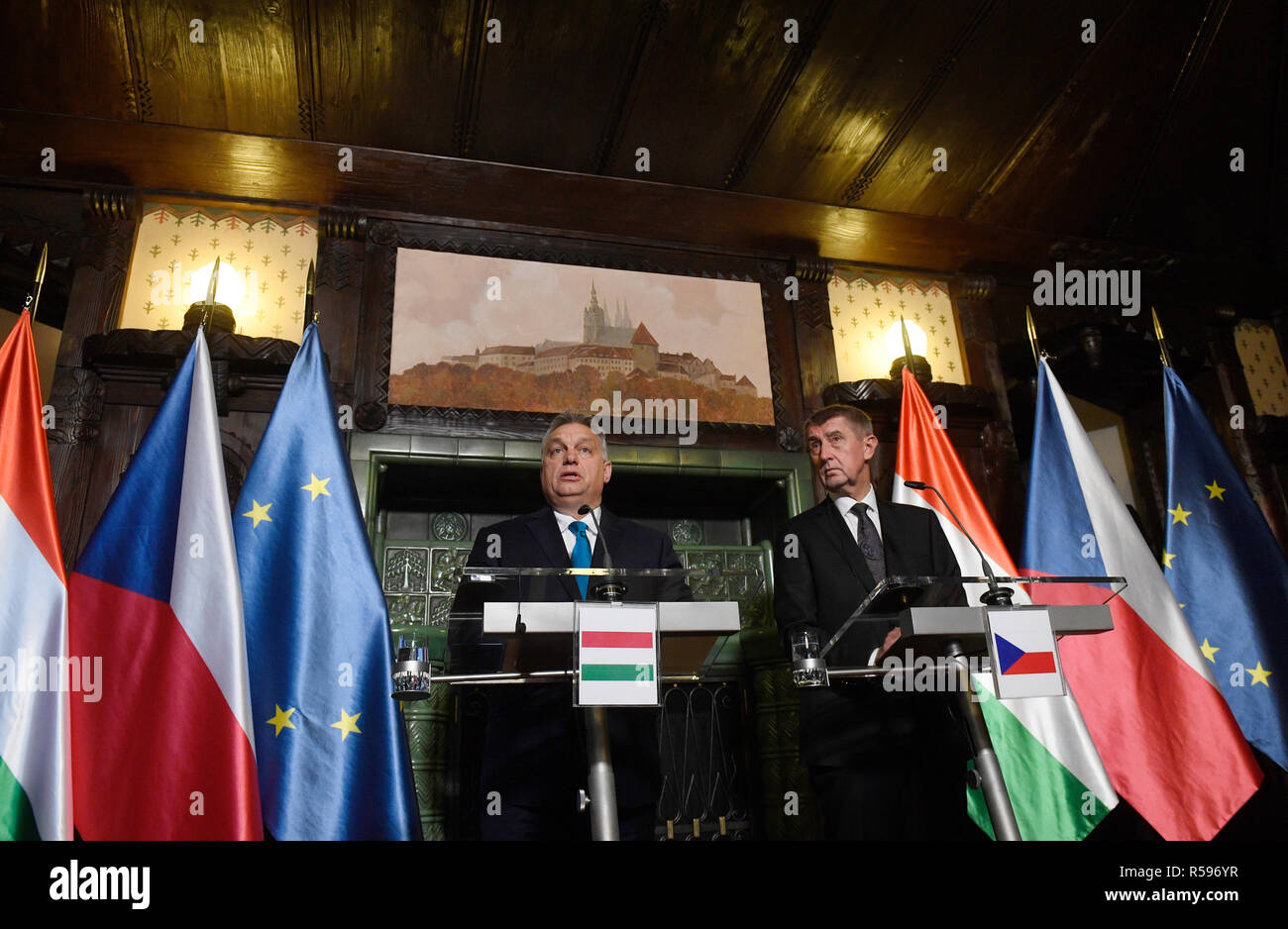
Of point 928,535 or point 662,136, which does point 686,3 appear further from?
point 928,535

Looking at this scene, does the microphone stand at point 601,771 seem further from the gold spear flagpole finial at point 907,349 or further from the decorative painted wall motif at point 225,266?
the gold spear flagpole finial at point 907,349

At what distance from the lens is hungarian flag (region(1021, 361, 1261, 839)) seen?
2.91 m

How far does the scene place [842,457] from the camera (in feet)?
8.94

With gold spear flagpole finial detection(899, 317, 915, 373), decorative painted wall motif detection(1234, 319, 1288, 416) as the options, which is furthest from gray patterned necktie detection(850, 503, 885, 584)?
decorative painted wall motif detection(1234, 319, 1288, 416)

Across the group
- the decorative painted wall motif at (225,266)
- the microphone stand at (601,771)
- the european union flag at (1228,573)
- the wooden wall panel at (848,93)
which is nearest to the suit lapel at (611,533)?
the microphone stand at (601,771)

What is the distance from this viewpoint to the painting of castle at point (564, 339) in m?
3.85

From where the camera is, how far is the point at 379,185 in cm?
395

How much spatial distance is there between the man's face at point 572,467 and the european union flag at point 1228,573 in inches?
104

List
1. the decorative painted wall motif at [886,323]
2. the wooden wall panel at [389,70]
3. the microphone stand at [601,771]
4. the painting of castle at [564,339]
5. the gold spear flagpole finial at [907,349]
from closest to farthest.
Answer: the microphone stand at [601,771]
the wooden wall panel at [389,70]
the painting of castle at [564,339]
the gold spear flagpole finial at [907,349]
the decorative painted wall motif at [886,323]

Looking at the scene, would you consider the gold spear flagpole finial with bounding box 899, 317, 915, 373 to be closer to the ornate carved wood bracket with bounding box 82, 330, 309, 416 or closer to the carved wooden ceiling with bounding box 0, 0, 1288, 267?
the carved wooden ceiling with bounding box 0, 0, 1288, 267

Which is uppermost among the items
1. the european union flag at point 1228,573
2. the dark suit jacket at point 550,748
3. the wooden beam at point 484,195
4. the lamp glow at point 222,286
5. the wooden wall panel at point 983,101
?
the wooden wall panel at point 983,101

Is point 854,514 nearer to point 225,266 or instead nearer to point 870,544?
point 870,544

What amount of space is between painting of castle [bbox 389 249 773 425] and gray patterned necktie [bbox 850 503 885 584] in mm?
1444
